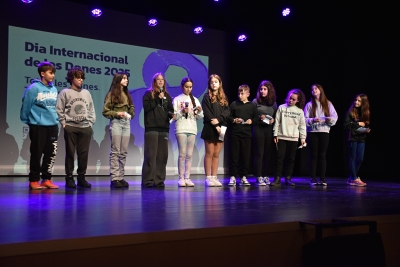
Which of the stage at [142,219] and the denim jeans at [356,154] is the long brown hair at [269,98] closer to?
the denim jeans at [356,154]

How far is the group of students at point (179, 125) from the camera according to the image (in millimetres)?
4434

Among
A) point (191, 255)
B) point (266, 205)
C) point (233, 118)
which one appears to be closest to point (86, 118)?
point (233, 118)

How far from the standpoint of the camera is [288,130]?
543 cm

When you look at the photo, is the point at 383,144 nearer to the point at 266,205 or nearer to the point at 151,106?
the point at 151,106

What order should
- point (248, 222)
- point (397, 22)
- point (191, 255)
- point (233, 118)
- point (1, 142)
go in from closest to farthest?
1. point (191, 255)
2. point (248, 222)
3. point (233, 118)
4. point (1, 142)
5. point (397, 22)

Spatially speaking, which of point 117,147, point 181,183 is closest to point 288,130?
point 181,183

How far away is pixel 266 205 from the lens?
3.07 metres

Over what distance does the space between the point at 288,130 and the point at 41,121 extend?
2900 mm

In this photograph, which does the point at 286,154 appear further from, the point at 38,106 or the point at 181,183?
the point at 38,106

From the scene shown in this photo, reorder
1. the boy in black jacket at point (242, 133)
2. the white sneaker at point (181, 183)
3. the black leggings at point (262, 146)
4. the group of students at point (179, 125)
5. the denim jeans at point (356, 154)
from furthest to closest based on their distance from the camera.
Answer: the denim jeans at point (356, 154), the black leggings at point (262, 146), the boy in black jacket at point (242, 133), the white sneaker at point (181, 183), the group of students at point (179, 125)

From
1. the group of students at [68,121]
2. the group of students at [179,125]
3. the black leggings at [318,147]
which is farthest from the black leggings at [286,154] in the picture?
the group of students at [68,121]

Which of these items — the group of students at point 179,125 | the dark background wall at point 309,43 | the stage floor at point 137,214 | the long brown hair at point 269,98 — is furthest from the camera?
the dark background wall at point 309,43

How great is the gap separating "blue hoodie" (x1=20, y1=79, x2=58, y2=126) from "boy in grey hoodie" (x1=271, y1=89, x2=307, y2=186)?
2.67 metres

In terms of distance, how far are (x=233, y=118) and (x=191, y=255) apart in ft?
11.4
